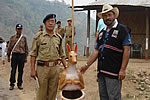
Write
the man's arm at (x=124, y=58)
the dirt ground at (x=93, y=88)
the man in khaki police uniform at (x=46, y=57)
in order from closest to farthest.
→ the man's arm at (x=124, y=58) → the man in khaki police uniform at (x=46, y=57) → the dirt ground at (x=93, y=88)

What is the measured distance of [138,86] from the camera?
26.8 ft

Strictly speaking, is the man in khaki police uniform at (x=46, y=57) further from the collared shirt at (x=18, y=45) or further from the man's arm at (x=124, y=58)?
the collared shirt at (x=18, y=45)

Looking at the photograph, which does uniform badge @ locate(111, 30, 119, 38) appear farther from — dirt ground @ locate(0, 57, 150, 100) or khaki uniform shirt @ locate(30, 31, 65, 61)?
dirt ground @ locate(0, 57, 150, 100)

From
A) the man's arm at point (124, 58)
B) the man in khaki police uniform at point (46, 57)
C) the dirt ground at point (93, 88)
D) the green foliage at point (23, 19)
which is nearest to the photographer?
the man's arm at point (124, 58)

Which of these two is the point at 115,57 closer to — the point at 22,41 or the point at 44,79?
the point at 44,79

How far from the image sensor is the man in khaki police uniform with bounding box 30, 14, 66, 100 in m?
4.59

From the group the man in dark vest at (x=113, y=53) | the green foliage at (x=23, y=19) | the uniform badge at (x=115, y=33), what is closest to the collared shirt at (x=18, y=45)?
the man in dark vest at (x=113, y=53)

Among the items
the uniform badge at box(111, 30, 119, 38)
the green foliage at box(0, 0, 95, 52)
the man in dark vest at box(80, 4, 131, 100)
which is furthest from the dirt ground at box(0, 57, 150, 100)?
the green foliage at box(0, 0, 95, 52)

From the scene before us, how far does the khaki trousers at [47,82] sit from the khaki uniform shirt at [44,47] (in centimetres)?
19

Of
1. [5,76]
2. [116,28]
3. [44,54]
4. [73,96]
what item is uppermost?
[116,28]

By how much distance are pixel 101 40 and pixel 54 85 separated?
128 cm

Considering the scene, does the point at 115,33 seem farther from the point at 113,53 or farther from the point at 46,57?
the point at 46,57

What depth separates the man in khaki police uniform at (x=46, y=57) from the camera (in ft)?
15.1

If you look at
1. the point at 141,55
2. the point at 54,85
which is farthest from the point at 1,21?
the point at 54,85
